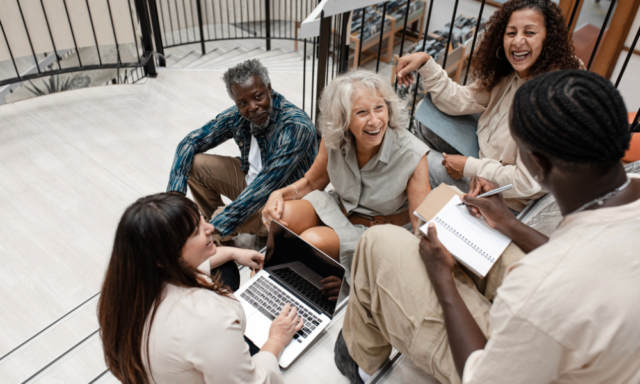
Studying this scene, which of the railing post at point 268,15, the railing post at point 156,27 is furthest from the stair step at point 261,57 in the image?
the railing post at point 156,27

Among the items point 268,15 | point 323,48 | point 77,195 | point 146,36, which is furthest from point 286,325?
point 268,15

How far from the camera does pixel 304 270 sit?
1750mm

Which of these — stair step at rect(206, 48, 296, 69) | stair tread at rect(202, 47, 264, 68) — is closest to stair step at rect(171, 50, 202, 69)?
stair tread at rect(202, 47, 264, 68)

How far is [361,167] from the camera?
6.33 ft

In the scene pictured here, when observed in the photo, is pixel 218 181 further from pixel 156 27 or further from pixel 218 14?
pixel 218 14

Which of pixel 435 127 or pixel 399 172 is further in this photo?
pixel 435 127

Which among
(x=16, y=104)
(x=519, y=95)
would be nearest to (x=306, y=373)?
(x=519, y=95)

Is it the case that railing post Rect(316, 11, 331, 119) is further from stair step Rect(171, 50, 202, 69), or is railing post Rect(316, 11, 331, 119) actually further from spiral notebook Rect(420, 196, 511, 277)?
stair step Rect(171, 50, 202, 69)

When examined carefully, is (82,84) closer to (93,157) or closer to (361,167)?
(93,157)

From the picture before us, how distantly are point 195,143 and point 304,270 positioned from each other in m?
1.04

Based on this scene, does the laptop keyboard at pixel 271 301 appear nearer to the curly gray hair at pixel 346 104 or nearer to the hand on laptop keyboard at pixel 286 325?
the hand on laptop keyboard at pixel 286 325

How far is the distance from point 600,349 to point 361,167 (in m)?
1.24

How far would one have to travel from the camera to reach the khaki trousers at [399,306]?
1.16 metres

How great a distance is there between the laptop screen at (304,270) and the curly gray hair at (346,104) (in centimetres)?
44
